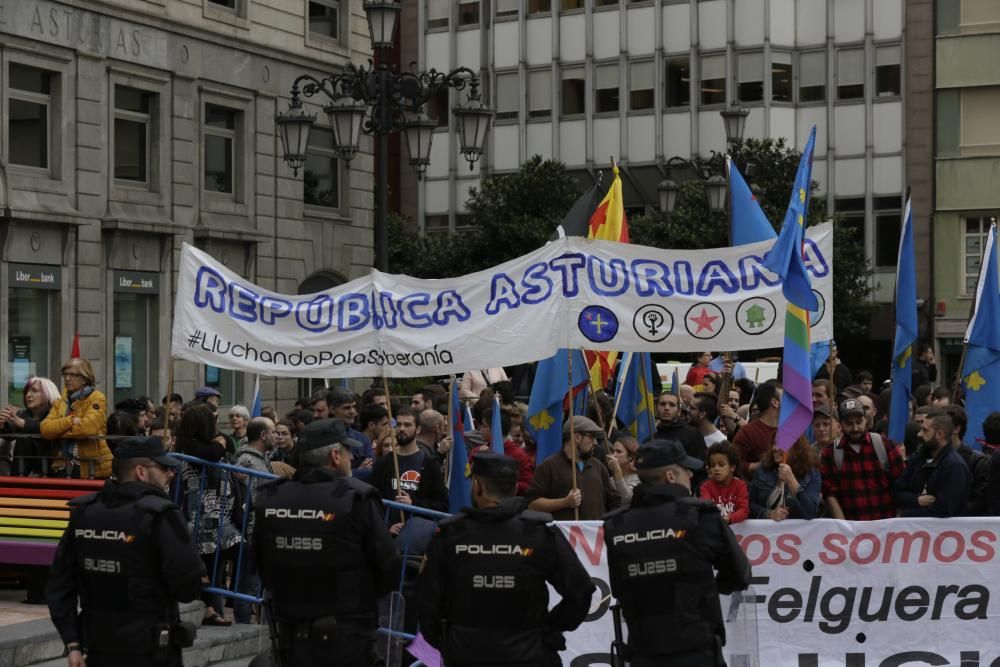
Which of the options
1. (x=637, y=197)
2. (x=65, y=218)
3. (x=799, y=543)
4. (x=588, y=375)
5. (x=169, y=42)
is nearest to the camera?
(x=799, y=543)

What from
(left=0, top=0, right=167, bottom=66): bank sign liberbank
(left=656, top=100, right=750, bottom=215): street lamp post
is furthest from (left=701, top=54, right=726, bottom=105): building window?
(left=0, top=0, right=167, bottom=66): bank sign liberbank

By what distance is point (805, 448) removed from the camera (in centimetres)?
1075

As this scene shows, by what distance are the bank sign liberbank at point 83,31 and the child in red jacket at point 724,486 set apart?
16.7m

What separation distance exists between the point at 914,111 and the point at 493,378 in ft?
94.2

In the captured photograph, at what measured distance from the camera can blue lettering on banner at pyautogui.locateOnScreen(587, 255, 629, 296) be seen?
11.1 m

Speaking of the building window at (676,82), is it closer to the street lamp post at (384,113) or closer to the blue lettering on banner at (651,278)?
the street lamp post at (384,113)

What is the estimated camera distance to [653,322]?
444 inches

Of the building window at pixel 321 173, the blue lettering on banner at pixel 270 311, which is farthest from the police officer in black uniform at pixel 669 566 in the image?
the building window at pixel 321 173

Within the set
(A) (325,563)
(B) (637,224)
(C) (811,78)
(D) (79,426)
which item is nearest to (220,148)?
(B) (637,224)

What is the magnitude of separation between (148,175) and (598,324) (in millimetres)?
17717

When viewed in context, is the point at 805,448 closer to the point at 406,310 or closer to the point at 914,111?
the point at 406,310

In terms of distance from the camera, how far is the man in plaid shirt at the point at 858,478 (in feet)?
36.3

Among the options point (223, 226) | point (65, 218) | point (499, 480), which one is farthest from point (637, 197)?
point (499, 480)

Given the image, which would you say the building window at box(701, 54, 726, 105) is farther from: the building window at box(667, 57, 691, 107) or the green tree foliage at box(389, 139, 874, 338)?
the green tree foliage at box(389, 139, 874, 338)
